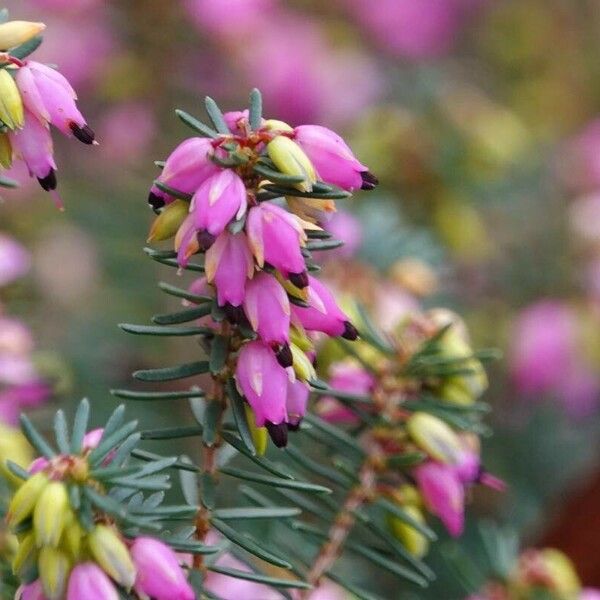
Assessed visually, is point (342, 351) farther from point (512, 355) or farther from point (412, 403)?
point (512, 355)

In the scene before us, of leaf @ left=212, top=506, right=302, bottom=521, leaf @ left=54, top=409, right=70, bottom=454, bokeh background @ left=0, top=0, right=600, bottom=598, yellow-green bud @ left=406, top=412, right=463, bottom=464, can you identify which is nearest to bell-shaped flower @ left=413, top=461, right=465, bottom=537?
yellow-green bud @ left=406, top=412, right=463, bottom=464

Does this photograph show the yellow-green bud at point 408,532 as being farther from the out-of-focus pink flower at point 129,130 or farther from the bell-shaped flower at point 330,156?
the out-of-focus pink flower at point 129,130

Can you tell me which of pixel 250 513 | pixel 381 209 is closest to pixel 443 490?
pixel 250 513

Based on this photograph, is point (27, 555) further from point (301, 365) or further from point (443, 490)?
point (443, 490)

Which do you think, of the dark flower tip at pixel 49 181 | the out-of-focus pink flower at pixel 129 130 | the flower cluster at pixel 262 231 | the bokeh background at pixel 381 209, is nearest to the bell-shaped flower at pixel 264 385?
the flower cluster at pixel 262 231

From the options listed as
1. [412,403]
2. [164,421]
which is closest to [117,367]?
[164,421]

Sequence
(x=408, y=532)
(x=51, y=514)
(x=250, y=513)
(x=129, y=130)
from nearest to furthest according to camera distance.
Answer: (x=51, y=514) < (x=250, y=513) < (x=408, y=532) < (x=129, y=130)

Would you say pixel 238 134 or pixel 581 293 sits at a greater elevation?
pixel 238 134

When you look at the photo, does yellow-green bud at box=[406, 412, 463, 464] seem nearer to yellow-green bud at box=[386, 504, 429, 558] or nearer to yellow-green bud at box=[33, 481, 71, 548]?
yellow-green bud at box=[386, 504, 429, 558]
